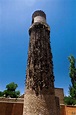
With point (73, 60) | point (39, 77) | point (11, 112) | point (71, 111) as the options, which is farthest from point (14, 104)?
point (73, 60)

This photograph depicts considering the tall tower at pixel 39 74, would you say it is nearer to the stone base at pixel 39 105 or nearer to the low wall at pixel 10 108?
the stone base at pixel 39 105

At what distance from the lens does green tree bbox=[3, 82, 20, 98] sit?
17.4 meters

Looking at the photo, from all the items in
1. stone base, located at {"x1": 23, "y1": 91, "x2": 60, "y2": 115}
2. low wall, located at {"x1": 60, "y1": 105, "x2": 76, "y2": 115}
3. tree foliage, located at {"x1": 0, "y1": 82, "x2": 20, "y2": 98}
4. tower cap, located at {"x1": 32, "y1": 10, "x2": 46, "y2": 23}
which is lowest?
low wall, located at {"x1": 60, "y1": 105, "x2": 76, "y2": 115}

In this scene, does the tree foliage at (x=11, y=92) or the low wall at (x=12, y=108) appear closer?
the low wall at (x=12, y=108)

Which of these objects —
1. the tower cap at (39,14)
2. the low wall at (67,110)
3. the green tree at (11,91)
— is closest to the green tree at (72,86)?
the low wall at (67,110)

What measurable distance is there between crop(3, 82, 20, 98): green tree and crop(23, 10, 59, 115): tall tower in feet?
35.6

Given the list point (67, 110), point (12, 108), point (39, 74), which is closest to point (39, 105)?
point (39, 74)

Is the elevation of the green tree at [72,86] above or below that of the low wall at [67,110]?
above

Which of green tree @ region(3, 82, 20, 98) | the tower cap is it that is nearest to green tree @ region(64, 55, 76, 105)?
green tree @ region(3, 82, 20, 98)

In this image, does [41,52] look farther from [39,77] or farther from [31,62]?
[39,77]

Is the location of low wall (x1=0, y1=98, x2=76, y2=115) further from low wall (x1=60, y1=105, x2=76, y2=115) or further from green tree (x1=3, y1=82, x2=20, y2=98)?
green tree (x1=3, y1=82, x2=20, y2=98)

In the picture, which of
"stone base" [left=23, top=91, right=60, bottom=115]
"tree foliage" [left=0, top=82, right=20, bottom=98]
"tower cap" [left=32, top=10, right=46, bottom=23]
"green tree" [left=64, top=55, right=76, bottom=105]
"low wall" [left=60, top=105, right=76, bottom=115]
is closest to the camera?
"stone base" [left=23, top=91, right=60, bottom=115]

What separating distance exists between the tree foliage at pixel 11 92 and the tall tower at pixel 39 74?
10.9 meters

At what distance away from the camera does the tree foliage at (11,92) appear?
17.4 metres
